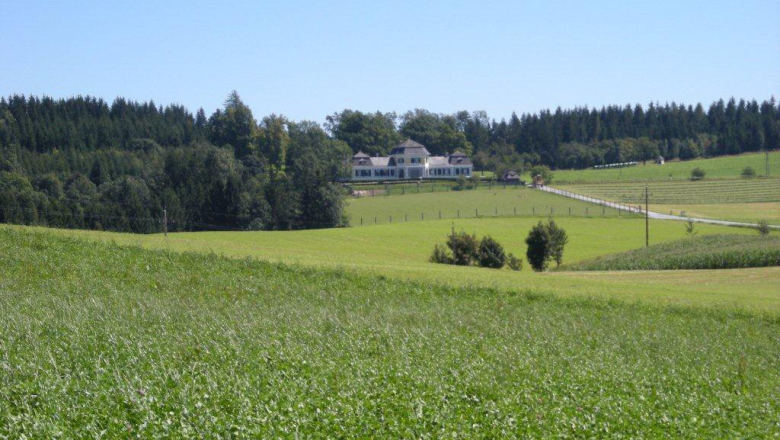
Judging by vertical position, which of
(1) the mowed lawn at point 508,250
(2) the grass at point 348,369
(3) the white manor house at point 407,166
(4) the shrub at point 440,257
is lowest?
(4) the shrub at point 440,257

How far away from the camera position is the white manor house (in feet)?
433

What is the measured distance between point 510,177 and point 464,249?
71.9 meters

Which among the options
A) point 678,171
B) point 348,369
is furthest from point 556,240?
point 678,171

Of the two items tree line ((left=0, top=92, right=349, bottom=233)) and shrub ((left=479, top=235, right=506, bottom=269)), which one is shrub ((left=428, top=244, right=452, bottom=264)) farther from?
tree line ((left=0, top=92, right=349, bottom=233))

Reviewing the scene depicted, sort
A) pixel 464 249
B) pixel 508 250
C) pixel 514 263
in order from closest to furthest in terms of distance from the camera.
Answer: pixel 514 263 → pixel 464 249 → pixel 508 250

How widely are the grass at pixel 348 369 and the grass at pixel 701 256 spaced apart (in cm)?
2513

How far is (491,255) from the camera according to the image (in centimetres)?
5000

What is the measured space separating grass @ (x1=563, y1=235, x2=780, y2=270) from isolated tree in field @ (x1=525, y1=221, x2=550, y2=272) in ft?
7.96

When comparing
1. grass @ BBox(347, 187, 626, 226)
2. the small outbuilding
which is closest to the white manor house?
the small outbuilding

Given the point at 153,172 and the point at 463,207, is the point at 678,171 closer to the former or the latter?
the point at 463,207

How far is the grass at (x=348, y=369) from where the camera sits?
869cm

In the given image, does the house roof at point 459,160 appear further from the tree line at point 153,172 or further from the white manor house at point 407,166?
the tree line at point 153,172

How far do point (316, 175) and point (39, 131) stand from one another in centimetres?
4740

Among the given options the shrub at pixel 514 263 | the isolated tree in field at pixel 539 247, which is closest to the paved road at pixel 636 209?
the isolated tree in field at pixel 539 247
